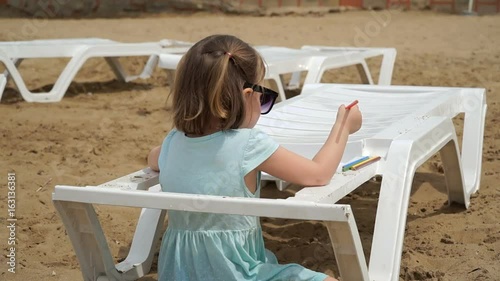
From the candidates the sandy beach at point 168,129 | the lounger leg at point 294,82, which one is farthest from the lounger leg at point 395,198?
the lounger leg at point 294,82

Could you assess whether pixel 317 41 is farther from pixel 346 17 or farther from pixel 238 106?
pixel 238 106

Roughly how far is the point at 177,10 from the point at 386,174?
338 inches

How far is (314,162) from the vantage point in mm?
2289

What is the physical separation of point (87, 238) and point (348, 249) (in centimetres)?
75

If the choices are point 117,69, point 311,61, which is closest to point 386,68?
point 311,61

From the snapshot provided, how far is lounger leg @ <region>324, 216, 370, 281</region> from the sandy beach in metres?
0.72

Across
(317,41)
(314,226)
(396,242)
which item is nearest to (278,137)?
(314,226)

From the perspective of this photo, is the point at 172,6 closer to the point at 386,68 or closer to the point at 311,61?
the point at 386,68

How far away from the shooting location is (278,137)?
10.5ft

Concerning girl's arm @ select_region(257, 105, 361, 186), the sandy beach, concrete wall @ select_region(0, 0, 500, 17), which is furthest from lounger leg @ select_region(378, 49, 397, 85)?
concrete wall @ select_region(0, 0, 500, 17)

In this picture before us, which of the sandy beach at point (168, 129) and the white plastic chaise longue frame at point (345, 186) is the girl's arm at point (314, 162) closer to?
the white plastic chaise longue frame at point (345, 186)

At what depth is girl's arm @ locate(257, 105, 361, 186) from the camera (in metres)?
2.23

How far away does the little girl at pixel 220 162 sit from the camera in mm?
2189

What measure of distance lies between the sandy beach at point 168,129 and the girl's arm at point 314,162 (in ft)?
2.24
